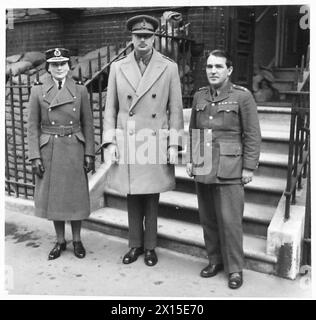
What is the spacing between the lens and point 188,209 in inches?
172

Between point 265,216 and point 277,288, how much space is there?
77 centimetres

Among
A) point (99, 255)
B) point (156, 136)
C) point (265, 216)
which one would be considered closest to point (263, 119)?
point (265, 216)

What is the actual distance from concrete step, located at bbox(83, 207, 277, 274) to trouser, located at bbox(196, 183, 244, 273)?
0.30 m

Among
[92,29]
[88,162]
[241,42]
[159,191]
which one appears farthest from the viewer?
[92,29]

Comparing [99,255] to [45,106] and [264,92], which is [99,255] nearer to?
[45,106]

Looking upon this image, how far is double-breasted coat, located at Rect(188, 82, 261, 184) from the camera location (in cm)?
326

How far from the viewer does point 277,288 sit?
11.2 feet

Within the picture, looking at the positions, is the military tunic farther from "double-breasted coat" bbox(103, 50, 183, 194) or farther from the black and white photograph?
"double-breasted coat" bbox(103, 50, 183, 194)

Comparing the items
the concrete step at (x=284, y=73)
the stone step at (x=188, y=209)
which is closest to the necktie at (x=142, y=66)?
the stone step at (x=188, y=209)

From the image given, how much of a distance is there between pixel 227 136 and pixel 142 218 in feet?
3.97

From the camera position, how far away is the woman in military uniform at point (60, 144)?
12.6 ft

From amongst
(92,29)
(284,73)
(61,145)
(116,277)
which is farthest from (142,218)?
(284,73)

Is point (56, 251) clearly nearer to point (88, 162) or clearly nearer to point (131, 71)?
point (88, 162)

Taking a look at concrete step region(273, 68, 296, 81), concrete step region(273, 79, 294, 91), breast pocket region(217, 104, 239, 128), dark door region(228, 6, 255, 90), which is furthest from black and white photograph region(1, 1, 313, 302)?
concrete step region(273, 68, 296, 81)
